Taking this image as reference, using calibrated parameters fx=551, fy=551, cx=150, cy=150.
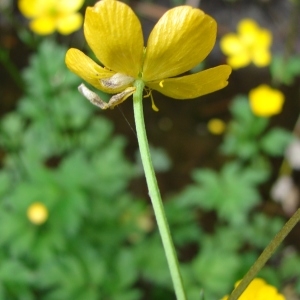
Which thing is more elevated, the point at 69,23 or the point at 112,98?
the point at 112,98

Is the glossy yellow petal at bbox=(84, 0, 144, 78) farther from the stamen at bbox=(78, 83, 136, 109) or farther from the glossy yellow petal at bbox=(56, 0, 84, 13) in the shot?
the glossy yellow petal at bbox=(56, 0, 84, 13)

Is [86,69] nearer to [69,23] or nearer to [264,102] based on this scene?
[69,23]

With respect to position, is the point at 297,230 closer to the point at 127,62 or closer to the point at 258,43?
the point at 258,43

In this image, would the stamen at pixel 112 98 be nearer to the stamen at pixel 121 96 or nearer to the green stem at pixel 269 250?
the stamen at pixel 121 96

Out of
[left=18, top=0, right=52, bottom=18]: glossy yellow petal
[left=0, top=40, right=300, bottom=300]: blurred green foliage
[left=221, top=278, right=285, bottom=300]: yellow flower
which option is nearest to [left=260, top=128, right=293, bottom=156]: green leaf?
[left=0, top=40, right=300, bottom=300]: blurred green foliage

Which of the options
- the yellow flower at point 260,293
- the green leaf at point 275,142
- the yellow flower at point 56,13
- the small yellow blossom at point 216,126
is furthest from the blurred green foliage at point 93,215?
the yellow flower at point 260,293

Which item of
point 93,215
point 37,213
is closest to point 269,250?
point 37,213

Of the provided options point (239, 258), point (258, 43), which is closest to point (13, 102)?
point (258, 43)
